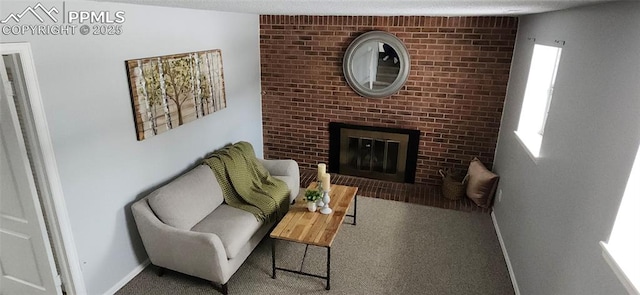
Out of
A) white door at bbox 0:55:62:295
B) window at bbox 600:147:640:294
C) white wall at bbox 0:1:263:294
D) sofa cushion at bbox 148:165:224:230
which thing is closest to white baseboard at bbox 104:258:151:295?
white wall at bbox 0:1:263:294

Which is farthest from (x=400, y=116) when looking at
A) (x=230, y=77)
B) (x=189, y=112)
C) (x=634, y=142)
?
(x=634, y=142)

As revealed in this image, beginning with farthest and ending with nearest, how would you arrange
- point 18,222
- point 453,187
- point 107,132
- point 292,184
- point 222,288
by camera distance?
point 453,187, point 292,184, point 222,288, point 107,132, point 18,222

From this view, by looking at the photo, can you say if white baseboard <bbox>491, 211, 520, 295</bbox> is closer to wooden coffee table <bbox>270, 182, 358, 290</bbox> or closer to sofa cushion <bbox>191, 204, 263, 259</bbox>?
wooden coffee table <bbox>270, 182, 358, 290</bbox>

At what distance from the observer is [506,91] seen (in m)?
4.14

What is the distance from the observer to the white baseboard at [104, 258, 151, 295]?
284 cm

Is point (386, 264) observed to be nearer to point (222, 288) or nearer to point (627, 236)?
point (222, 288)

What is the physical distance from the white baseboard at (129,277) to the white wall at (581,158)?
293 centimetres

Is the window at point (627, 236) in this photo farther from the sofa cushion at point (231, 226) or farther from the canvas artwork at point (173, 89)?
the canvas artwork at point (173, 89)

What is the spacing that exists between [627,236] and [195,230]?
268cm

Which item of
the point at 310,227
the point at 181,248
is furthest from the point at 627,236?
the point at 181,248

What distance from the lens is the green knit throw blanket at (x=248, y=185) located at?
3.40 meters

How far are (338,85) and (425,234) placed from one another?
205 centimetres

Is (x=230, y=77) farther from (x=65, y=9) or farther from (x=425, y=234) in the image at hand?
(x=425, y=234)

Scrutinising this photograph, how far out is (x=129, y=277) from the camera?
2.98 meters
